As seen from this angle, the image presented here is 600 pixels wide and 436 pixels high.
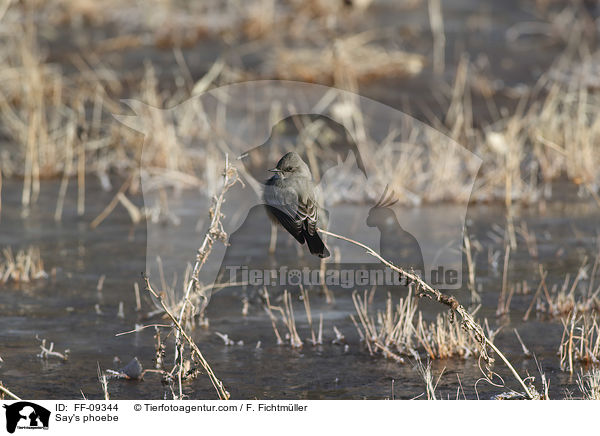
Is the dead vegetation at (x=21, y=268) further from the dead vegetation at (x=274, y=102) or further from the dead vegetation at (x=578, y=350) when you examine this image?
the dead vegetation at (x=578, y=350)

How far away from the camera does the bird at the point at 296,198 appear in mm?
2898

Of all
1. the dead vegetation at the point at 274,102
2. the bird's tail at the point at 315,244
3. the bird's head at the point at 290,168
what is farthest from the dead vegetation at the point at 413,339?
the bird's head at the point at 290,168

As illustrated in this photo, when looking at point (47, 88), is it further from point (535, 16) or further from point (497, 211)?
point (535, 16)

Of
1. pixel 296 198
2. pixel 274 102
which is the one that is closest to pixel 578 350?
pixel 296 198

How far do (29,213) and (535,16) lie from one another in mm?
8649

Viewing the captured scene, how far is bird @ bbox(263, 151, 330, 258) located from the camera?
9.51 feet

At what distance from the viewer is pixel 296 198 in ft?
9.51

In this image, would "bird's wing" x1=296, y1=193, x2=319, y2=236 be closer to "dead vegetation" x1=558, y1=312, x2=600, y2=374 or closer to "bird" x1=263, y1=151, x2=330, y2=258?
"bird" x1=263, y1=151, x2=330, y2=258

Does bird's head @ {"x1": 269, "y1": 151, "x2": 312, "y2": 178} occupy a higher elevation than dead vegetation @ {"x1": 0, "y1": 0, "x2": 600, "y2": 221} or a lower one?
lower
